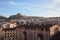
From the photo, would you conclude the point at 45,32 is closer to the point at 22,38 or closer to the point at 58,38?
the point at 58,38

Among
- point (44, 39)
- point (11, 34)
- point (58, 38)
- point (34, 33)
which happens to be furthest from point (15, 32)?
point (58, 38)

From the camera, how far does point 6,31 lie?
808 inches

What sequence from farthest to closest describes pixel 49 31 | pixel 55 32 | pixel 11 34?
pixel 11 34
pixel 55 32
pixel 49 31

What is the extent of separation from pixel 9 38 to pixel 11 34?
2.07 ft

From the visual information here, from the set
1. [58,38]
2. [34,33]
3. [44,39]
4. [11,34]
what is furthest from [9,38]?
[58,38]

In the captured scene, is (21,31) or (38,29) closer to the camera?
(38,29)

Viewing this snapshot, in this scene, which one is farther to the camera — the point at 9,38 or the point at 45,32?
the point at 9,38

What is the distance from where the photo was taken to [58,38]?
17.7m

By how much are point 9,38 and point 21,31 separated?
2.06 meters

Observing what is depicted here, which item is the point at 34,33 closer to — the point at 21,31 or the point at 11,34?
the point at 21,31

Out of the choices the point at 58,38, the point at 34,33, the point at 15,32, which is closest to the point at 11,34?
the point at 15,32

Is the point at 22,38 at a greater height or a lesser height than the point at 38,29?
lesser

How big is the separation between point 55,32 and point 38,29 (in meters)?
2.49

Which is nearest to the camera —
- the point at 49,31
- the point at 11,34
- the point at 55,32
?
the point at 49,31
